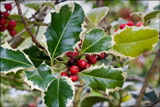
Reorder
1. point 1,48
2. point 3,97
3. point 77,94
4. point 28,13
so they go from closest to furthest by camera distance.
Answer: point 1,48
point 77,94
point 28,13
point 3,97

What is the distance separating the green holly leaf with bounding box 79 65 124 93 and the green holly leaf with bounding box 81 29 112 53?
6 centimetres

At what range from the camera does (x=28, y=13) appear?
117 cm

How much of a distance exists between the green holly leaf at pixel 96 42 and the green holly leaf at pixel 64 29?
5 cm

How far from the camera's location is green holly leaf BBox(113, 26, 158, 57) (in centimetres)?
66

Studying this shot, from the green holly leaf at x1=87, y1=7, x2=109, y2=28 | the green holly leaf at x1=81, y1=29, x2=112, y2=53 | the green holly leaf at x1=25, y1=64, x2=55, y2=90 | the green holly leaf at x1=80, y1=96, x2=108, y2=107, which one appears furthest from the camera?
the green holly leaf at x1=80, y1=96, x2=108, y2=107

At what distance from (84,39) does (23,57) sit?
175 millimetres

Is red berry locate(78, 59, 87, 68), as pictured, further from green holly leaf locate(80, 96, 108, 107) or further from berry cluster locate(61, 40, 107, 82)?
green holly leaf locate(80, 96, 108, 107)

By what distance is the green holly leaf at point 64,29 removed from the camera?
62cm

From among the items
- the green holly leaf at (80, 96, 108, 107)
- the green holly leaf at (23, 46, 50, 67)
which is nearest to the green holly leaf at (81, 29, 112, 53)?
the green holly leaf at (23, 46, 50, 67)

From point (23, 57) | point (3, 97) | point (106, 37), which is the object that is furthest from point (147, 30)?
point (3, 97)

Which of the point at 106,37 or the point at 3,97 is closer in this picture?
the point at 106,37

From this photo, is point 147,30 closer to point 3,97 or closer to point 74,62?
point 74,62

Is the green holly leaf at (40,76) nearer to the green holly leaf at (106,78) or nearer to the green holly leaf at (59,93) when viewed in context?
the green holly leaf at (59,93)

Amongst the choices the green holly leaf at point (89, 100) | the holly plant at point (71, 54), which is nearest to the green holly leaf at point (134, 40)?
the holly plant at point (71, 54)
